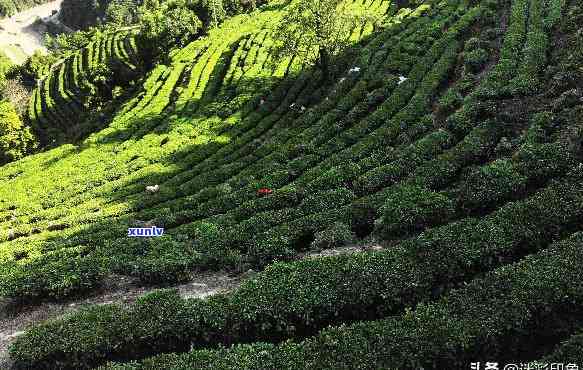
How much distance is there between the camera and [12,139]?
68500mm

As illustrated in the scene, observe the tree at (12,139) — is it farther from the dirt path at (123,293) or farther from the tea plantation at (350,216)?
the dirt path at (123,293)

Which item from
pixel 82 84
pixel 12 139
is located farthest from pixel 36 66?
pixel 12 139

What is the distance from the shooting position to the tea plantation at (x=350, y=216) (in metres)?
14.4

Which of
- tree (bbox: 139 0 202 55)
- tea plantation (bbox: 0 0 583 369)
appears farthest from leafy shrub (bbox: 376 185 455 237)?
tree (bbox: 139 0 202 55)

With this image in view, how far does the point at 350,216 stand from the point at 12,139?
63.1 metres

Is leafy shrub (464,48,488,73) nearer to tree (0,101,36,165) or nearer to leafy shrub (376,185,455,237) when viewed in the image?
leafy shrub (376,185,455,237)

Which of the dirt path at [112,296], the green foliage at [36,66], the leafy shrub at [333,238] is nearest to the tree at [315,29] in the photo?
the leafy shrub at [333,238]

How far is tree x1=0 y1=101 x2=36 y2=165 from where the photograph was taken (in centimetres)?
6775

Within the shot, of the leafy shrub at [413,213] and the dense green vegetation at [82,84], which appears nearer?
the leafy shrub at [413,213]

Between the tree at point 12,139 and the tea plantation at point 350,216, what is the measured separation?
22057 millimetres

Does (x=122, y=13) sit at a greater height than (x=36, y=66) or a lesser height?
greater

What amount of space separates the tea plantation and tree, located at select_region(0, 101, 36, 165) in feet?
72.4

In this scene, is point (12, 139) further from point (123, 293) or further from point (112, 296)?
point (123, 293)

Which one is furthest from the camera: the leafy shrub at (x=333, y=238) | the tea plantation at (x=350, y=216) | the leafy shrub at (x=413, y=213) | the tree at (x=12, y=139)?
the tree at (x=12, y=139)
